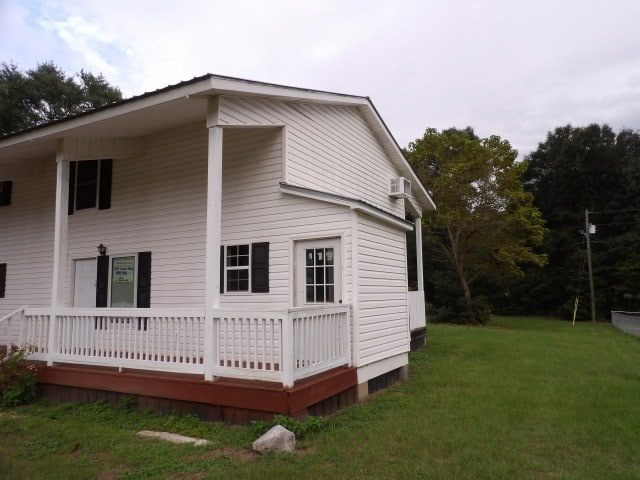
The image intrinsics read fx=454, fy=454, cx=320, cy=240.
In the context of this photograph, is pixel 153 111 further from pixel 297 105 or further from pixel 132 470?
pixel 132 470

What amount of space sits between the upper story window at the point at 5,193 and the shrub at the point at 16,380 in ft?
18.6

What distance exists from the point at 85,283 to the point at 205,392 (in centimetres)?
526

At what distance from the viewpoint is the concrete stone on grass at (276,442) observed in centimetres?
468

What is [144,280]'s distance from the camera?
870 cm

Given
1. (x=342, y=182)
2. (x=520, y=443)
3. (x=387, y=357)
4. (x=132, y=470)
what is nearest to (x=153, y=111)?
(x=342, y=182)

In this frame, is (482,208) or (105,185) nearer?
(105,185)

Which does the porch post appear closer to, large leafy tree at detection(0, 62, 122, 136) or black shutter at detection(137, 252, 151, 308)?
black shutter at detection(137, 252, 151, 308)

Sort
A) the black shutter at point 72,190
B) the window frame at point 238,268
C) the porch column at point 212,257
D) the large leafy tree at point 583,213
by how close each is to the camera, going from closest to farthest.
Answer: the porch column at point 212,257, the window frame at point 238,268, the black shutter at point 72,190, the large leafy tree at point 583,213

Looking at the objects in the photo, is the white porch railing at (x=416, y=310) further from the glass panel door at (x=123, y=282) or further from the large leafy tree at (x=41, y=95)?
the large leafy tree at (x=41, y=95)

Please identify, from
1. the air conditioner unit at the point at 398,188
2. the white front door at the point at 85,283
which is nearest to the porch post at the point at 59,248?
the white front door at the point at 85,283

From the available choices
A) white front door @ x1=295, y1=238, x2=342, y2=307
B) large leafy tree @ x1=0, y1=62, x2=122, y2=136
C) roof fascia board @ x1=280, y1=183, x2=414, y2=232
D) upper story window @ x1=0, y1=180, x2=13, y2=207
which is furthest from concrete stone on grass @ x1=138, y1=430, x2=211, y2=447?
large leafy tree @ x1=0, y1=62, x2=122, y2=136

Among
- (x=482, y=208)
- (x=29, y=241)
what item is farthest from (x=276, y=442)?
(x=482, y=208)

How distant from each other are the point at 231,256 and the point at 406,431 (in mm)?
4111

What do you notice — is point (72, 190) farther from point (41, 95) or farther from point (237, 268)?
point (41, 95)
